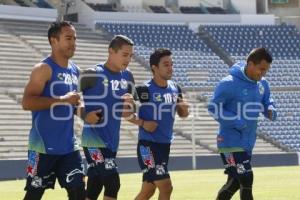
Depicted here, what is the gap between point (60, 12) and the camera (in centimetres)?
4331

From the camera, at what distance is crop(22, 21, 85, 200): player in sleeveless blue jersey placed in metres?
8.59

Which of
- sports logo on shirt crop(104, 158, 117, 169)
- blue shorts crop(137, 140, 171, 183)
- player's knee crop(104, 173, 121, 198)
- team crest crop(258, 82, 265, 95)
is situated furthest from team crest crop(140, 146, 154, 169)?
team crest crop(258, 82, 265, 95)

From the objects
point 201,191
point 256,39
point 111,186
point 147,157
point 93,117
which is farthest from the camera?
point 256,39

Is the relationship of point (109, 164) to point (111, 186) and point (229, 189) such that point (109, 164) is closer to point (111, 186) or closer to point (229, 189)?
point (111, 186)

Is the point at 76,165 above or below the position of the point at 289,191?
above

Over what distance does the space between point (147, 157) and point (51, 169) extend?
7.67 ft

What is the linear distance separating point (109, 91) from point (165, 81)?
153 centimetres

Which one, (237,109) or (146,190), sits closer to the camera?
(237,109)

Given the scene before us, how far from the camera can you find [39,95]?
8.52 metres

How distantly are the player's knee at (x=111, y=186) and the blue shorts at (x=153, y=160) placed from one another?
1313 mm

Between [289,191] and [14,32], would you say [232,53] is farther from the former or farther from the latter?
[289,191]

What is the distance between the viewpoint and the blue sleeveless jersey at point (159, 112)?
36.0 ft

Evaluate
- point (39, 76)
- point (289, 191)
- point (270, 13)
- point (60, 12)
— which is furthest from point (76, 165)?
point (270, 13)

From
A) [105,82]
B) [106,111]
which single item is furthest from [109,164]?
[105,82]
